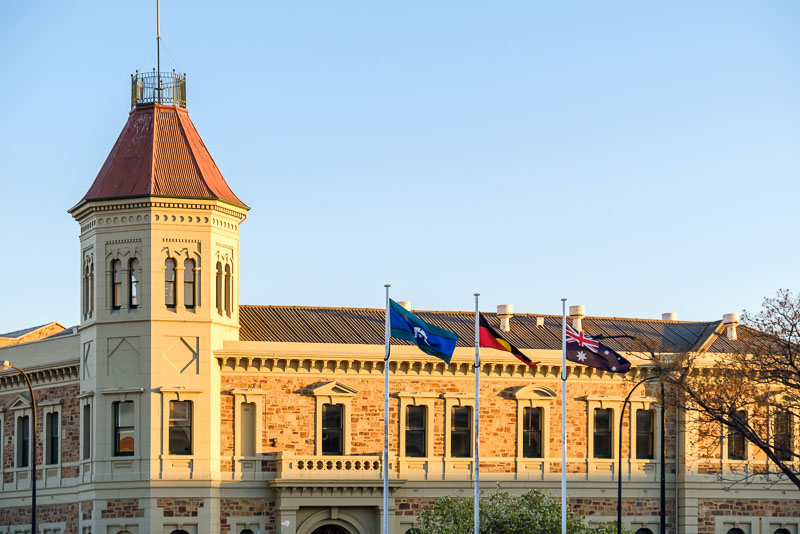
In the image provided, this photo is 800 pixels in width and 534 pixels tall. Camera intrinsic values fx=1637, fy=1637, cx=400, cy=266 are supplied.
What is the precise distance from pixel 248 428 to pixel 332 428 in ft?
10.8

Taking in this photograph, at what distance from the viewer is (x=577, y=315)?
68375mm

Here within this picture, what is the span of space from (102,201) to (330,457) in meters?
12.5

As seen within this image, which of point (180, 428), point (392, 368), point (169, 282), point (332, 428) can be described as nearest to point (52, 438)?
point (180, 428)

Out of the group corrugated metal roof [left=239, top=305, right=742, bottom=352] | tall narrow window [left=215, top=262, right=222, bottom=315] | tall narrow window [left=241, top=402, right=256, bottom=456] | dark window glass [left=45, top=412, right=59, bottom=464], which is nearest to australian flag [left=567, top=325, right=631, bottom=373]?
corrugated metal roof [left=239, top=305, right=742, bottom=352]

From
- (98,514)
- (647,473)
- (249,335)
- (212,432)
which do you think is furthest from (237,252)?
(647,473)

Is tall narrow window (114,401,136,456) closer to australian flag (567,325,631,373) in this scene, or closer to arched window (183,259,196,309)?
arched window (183,259,196,309)

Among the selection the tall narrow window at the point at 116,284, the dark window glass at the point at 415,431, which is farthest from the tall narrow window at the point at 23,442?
the dark window glass at the point at 415,431

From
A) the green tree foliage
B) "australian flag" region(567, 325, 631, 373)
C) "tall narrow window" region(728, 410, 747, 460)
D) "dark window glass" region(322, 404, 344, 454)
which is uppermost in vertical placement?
"australian flag" region(567, 325, 631, 373)

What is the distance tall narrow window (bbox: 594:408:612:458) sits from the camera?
6544 centimetres

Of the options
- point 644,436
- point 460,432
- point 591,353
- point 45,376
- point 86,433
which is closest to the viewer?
point 591,353

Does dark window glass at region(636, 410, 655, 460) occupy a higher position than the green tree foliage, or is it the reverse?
dark window glass at region(636, 410, 655, 460)

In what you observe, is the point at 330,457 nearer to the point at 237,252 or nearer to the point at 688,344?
the point at 237,252

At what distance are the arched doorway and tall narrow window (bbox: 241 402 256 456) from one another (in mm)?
3692

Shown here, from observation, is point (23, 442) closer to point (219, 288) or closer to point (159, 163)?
point (219, 288)
